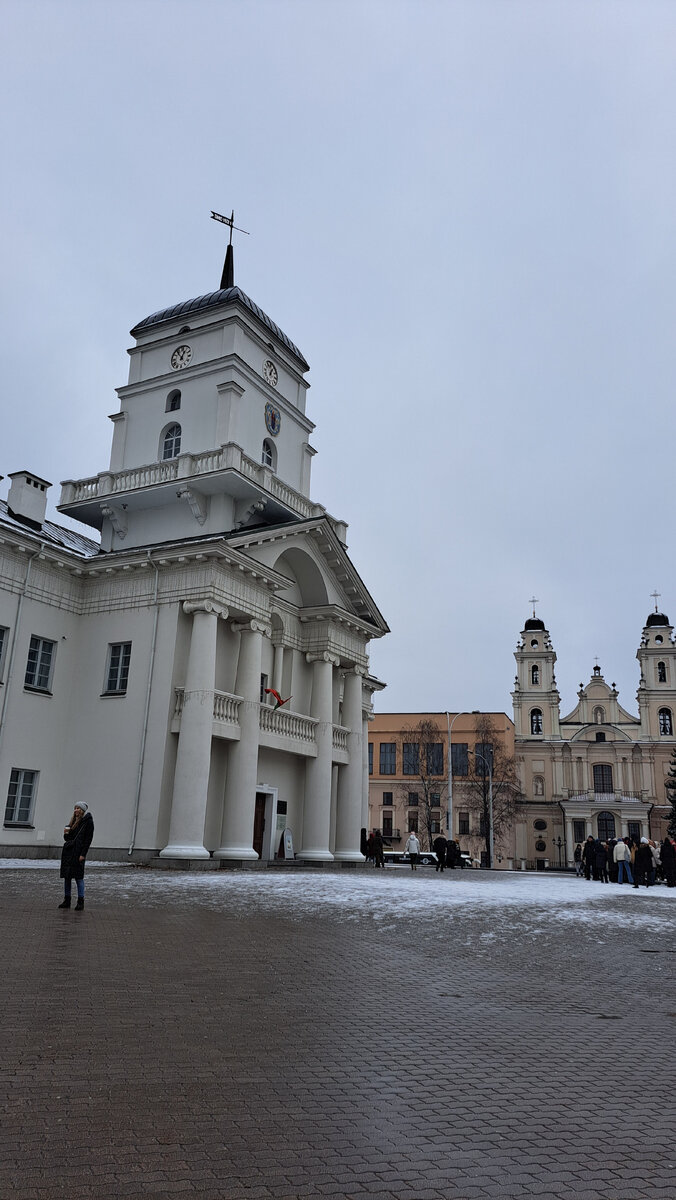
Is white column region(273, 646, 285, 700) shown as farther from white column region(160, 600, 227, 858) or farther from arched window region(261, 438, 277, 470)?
arched window region(261, 438, 277, 470)

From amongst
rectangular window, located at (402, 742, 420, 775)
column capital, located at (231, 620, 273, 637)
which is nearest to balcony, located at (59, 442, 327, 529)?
column capital, located at (231, 620, 273, 637)

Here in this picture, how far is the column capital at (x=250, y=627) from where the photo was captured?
28891 mm

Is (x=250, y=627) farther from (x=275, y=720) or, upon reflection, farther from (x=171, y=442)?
(x=171, y=442)

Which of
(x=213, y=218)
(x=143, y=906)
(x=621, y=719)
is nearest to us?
(x=143, y=906)

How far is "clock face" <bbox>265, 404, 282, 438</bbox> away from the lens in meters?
36.1

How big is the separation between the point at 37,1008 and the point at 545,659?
3893 inches

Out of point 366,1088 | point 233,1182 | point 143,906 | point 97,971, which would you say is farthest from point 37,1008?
point 143,906

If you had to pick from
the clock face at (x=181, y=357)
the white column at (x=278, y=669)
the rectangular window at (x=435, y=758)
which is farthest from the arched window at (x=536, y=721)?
the clock face at (x=181, y=357)

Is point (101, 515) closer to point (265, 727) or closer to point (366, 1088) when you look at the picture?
point (265, 727)

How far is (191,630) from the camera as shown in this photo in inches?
1107

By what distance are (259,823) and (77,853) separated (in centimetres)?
1835

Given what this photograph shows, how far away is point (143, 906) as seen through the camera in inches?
565

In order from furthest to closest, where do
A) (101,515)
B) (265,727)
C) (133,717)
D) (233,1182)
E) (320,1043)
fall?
(101,515), (265,727), (133,717), (320,1043), (233,1182)

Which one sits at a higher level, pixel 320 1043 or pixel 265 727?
pixel 265 727
